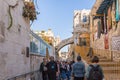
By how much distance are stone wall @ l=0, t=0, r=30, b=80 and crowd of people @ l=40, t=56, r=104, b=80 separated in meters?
1.70

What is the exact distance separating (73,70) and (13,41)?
2633 mm

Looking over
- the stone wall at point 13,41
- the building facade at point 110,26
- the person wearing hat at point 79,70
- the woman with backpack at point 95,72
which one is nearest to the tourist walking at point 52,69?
the stone wall at point 13,41

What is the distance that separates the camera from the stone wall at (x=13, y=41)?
9055 millimetres

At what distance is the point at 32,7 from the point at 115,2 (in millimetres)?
10978

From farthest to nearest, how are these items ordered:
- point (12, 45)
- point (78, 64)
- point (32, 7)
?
1. point (32, 7)
2. point (78, 64)
3. point (12, 45)

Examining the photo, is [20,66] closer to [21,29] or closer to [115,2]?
[21,29]

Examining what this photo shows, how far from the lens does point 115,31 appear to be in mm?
22484

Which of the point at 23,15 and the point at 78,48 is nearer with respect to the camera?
the point at 23,15

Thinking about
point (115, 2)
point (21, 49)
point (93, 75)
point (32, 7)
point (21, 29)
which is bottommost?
point (93, 75)

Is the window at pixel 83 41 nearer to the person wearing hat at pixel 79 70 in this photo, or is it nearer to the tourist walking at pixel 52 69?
the tourist walking at pixel 52 69

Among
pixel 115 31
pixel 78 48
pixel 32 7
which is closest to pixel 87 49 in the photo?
pixel 78 48

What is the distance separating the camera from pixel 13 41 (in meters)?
10.5

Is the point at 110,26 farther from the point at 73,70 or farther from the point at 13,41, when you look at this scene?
the point at 13,41

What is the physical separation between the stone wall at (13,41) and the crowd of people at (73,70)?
1.70 metres
